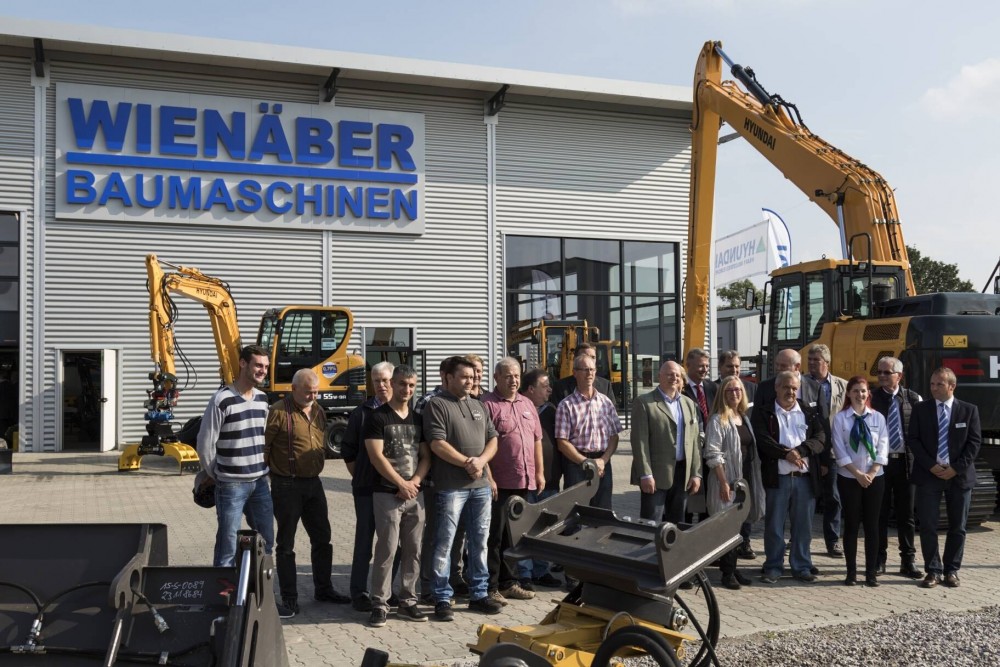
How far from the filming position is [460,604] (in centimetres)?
660

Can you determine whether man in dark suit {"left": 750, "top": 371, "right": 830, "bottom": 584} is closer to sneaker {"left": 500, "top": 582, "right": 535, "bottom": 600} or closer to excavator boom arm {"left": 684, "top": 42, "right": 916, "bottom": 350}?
sneaker {"left": 500, "top": 582, "right": 535, "bottom": 600}

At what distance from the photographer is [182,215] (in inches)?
765

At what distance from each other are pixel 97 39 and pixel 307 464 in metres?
15.3

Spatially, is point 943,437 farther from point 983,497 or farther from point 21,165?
point 21,165

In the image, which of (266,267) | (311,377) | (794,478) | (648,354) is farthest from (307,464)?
(648,354)

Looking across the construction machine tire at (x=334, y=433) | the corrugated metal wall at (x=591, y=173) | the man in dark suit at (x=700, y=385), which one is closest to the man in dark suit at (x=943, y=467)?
the man in dark suit at (x=700, y=385)

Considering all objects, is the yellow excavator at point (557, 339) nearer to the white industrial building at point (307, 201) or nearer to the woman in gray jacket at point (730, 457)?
the white industrial building at point (307, 201)

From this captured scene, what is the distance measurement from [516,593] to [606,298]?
643 inches

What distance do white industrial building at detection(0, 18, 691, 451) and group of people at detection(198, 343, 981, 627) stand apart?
13.3 meters

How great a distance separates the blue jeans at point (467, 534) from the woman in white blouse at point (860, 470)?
113 inches

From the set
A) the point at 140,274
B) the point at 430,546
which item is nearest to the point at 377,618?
the point at 430,546

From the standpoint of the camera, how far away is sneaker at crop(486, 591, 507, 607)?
6388mm

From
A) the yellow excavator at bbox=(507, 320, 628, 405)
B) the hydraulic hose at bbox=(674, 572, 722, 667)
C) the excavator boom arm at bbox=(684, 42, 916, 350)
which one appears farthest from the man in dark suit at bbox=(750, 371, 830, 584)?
the yellow excavator at bbox=(507, 320, 628, 405)

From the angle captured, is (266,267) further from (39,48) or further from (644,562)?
(644,562)
